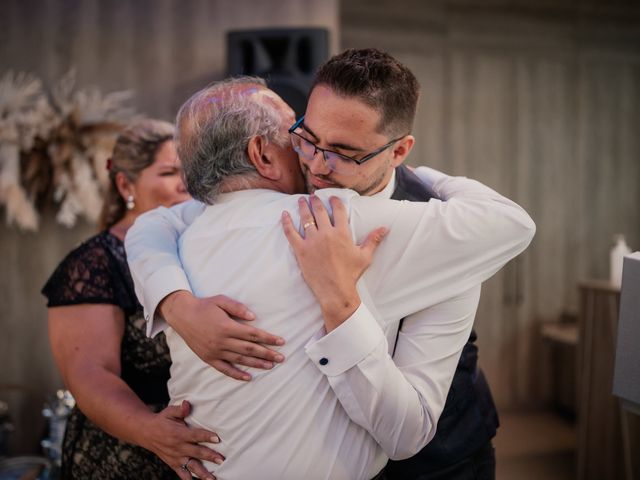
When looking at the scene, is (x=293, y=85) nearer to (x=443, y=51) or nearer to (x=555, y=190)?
(x=443, y=51)

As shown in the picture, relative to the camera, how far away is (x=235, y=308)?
3.37 ft

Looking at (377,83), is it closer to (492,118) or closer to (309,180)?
(309,180)

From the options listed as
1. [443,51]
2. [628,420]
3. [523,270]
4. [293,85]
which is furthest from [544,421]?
[293,85]

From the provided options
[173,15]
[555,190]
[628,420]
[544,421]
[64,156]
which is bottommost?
[544,421]

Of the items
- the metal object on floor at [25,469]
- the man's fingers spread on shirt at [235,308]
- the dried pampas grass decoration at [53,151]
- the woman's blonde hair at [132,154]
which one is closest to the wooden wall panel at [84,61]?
the dried pampas grass decoration at [53,151]

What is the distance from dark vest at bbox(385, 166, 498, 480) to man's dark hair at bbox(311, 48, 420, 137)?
22 cm

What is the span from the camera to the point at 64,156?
3420 millimetres

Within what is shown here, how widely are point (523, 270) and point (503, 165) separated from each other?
2.77ft

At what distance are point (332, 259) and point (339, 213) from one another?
9 centimetres

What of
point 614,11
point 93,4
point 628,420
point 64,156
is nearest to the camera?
point 628,420

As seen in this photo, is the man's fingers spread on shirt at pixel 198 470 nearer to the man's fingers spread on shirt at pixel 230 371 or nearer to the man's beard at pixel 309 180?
the man's fingers spread on shirt at pixel 230 371

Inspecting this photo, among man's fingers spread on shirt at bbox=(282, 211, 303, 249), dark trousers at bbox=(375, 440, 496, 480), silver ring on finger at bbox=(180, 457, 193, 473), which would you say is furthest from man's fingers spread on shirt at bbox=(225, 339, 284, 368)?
dark trousers at bbox=(375, 440, 496, 480)

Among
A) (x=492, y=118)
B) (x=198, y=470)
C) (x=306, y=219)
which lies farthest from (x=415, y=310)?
(x=492, y=118)

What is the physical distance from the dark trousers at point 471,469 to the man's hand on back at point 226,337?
43cm
